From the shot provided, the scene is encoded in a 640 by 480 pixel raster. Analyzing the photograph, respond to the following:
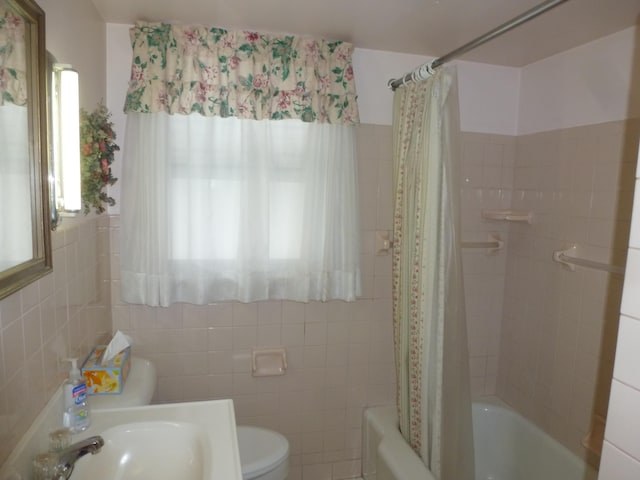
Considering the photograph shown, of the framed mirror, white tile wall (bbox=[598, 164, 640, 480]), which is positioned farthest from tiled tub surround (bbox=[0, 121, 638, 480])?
white tile wall (bbox=[598, 164, 640, 480])

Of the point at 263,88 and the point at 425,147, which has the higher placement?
the point at 263,88

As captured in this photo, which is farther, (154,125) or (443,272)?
(154,125)

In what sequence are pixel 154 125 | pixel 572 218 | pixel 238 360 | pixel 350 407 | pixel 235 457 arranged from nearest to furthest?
pixel 235 457 → pixel 154 125 → pixel 572 218 → pixel 238 360 → pixel 350 407

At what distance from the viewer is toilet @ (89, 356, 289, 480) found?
1597 mm

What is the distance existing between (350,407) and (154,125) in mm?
1792

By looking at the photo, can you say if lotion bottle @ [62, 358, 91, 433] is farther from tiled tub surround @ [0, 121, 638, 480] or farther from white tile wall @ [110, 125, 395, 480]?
white tile wall @ [110, 125, 395, 480]

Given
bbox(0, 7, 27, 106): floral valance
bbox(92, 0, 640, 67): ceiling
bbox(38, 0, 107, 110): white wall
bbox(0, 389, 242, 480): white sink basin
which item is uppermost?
bbox(92, 0, 640, 67): ceiling

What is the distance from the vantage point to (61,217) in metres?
1.31

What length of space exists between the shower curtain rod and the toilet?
1735 mm

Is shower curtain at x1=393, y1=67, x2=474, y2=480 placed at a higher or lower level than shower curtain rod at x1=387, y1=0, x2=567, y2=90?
lower

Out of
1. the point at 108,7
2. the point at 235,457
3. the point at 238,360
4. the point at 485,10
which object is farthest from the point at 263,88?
the point at 235,457

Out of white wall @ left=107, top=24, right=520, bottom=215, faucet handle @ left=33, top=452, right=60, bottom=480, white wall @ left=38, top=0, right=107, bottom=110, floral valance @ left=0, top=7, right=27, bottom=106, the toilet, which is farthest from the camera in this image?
white wall @ left=107, top=24, right=520, bottom=215

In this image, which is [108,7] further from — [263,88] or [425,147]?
[425,147]

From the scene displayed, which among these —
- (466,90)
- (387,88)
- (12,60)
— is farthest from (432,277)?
(12,60)
